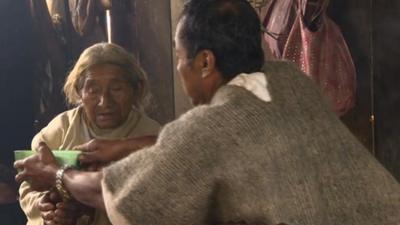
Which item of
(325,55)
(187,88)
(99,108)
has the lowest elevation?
(99,108)

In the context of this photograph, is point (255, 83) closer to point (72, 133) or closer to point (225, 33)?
point (225, 33)

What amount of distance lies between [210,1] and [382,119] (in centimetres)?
155

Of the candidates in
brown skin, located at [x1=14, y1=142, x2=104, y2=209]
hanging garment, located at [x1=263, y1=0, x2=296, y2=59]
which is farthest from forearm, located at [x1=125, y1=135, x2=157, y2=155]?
hanging garment, located at [x1=263, y1=0, x2=296, y2=59]

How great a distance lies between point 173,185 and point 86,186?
0.99 ft

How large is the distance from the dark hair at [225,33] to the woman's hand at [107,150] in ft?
1.58

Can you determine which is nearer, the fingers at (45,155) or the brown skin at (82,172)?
the brown skin at (82,172)

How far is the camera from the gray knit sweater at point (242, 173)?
1299 mm

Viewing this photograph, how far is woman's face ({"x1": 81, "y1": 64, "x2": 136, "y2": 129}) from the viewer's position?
2434 millimetres

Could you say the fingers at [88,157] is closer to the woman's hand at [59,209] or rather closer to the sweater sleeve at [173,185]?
the woman's hand at [59,209]

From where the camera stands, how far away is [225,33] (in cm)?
141

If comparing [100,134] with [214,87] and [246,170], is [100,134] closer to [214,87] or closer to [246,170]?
[214,87]

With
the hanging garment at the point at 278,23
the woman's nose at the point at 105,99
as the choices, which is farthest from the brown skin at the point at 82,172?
the hanging garment at the point at 278,23

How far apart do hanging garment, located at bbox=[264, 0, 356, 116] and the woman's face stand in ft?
2.63

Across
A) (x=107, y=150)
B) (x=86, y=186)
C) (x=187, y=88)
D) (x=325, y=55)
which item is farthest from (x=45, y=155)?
(x=325, y=55)
